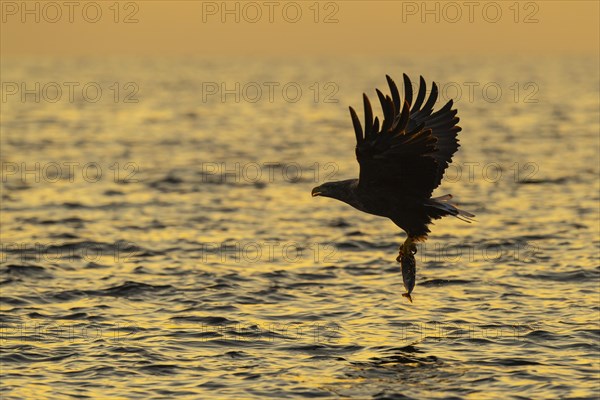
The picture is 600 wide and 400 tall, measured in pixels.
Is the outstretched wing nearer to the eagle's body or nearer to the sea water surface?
the eagle's body

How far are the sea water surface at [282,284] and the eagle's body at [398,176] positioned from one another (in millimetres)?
2165

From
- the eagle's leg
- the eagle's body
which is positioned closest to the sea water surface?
the eagle's leg

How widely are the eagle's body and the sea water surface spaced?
85.2 inches

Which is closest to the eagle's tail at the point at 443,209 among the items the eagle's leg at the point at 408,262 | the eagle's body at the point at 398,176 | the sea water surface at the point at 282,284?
the eagle's body at the point at 398,176

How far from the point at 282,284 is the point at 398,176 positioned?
723 cm

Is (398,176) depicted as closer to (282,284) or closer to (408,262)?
(408,262)

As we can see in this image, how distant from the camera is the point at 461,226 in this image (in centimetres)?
2716

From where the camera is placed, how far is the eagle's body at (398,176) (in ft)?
42.6

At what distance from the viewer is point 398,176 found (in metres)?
13.5

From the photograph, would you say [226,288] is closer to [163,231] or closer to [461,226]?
[163,231]

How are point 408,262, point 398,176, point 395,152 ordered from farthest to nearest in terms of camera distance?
point 408,262 → point 398,176 → point 395,152

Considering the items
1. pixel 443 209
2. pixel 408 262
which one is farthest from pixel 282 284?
pixel 443 209

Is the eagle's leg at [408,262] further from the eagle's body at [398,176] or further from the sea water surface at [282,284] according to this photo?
the sea water surface at [282,284]

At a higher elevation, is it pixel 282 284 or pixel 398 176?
pixel 398 176
